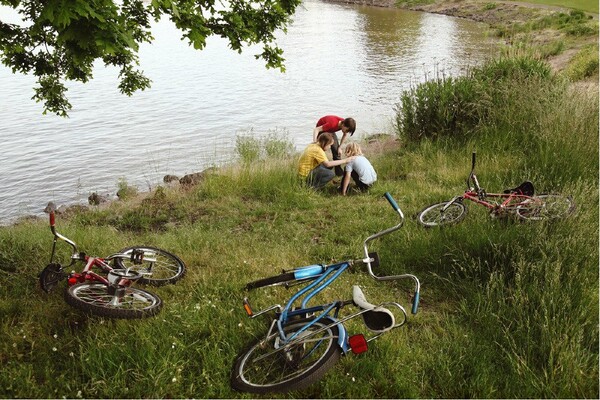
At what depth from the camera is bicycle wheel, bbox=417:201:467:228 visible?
6.78m

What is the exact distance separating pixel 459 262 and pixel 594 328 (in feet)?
5.30

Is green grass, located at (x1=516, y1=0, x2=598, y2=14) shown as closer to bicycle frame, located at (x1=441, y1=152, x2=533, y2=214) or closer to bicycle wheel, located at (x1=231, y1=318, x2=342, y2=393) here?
bicycle frame, located at (x1=441, y1=152, x2=533, y2=214)

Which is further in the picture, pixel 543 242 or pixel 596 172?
pixel 596 172

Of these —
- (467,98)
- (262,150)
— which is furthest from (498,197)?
(262,150)

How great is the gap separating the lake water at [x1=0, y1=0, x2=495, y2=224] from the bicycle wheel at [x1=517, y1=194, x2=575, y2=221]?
5180 millimetres

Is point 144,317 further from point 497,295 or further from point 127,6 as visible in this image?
point 127,6

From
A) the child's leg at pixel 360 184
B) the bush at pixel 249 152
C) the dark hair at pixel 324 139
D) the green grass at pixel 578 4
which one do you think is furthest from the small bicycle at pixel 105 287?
the green grass at pixel 578 4

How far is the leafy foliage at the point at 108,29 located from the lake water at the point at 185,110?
244 cm

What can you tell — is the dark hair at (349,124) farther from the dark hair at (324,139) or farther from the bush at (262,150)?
the bush at (262,150)

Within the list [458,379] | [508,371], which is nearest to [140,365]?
[458,379]

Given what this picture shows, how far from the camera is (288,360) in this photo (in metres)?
3.94

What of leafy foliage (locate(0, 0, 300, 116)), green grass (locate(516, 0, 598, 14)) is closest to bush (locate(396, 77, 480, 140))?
leafy foliage (locate(0, 0, 300, 116))

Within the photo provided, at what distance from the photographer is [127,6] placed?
665 cm

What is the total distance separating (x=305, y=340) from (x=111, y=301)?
197 cm
